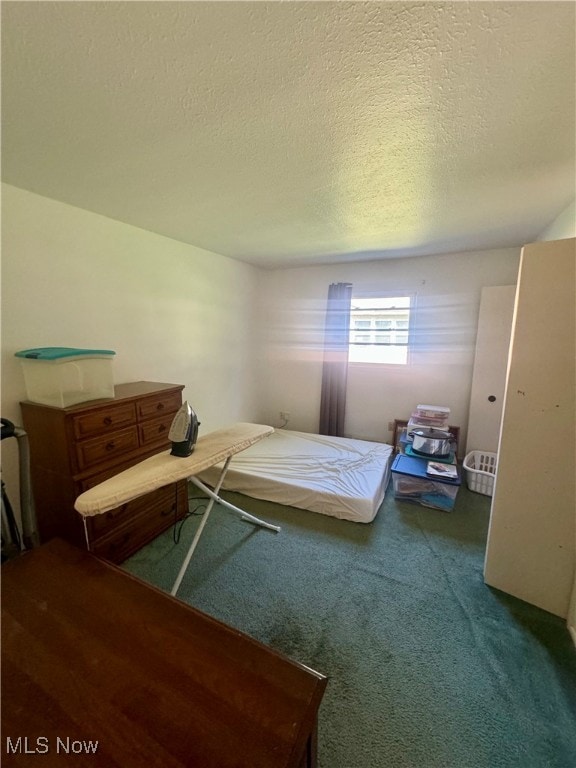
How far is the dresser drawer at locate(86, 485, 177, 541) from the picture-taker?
5.91ft

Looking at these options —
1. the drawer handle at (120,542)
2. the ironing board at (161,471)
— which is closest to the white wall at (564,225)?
the ironing board at (161,471)

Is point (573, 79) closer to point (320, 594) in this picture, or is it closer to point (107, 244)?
point (320, 594)

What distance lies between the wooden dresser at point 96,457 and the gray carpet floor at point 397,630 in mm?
241

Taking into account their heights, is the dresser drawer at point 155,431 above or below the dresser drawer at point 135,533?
above

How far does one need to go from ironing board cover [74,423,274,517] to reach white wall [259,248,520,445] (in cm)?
228

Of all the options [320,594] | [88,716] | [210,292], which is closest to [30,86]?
[88,716]

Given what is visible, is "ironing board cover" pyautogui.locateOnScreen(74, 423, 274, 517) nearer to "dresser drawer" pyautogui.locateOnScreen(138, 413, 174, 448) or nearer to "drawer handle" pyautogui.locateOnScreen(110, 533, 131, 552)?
"dresser drawer" pyautogui.locateOnScreen(138, 413, 174, 448)

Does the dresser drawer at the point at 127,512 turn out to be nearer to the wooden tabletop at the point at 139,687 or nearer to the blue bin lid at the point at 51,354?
the wooden tabletop at the point at 139,687

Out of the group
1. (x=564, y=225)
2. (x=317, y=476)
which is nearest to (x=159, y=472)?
(x=317, y=476)

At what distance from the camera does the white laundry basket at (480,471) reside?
2.83 meters

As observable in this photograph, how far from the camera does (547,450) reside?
1586mm

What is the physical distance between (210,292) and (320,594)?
2954mm

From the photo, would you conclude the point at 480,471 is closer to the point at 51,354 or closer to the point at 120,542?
the point at 120,542

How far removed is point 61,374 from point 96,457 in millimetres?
529
